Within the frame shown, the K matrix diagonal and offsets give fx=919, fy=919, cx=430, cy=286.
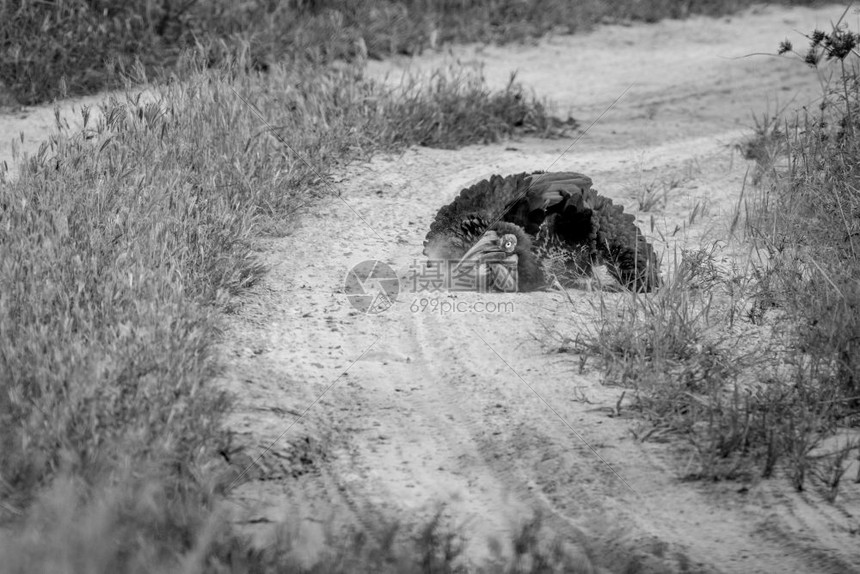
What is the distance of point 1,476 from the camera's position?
2.76m

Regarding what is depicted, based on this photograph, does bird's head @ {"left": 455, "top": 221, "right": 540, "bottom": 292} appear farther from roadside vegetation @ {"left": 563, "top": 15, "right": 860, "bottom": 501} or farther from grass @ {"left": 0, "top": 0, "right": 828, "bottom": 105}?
grass @ {"left": 0, "top": 0, "right": 828, "bottom": 105}

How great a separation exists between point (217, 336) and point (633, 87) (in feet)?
17.5

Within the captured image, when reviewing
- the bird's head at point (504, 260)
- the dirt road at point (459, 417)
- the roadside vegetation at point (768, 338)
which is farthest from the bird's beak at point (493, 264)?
the roadside vegetation at point (768, 338)

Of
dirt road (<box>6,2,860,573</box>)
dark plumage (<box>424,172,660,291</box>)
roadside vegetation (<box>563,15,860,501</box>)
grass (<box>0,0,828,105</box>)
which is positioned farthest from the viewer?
grass (<box>0,0,828,105</box>)

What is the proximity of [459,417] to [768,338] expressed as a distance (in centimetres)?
153

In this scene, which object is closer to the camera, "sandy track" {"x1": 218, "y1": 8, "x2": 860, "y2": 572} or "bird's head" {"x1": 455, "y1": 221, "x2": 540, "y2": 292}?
"sandy track" {"x1": 218, "y1": 8, "x2": 860, "y2": 572}

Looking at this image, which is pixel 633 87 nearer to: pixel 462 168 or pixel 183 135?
pixel 462 168

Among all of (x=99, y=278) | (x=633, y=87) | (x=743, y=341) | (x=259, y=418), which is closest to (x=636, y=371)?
(x=743, y=341)

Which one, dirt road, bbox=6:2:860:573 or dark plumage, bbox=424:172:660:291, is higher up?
dark plumage, bbox=424:172:660:291

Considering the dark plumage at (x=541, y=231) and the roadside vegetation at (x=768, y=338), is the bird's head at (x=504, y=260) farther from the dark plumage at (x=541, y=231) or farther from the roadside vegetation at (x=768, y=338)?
the roadside vegetation at (x=768, y=338)

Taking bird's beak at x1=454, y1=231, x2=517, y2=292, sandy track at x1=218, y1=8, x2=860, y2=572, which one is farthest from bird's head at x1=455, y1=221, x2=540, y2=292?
sandy track at x1=218, y1=8, x2=860, y2=572

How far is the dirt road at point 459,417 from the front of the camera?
9.59 feet

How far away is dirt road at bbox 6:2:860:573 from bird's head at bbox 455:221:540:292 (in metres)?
0.11

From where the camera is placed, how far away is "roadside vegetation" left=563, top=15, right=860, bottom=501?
128 inches
